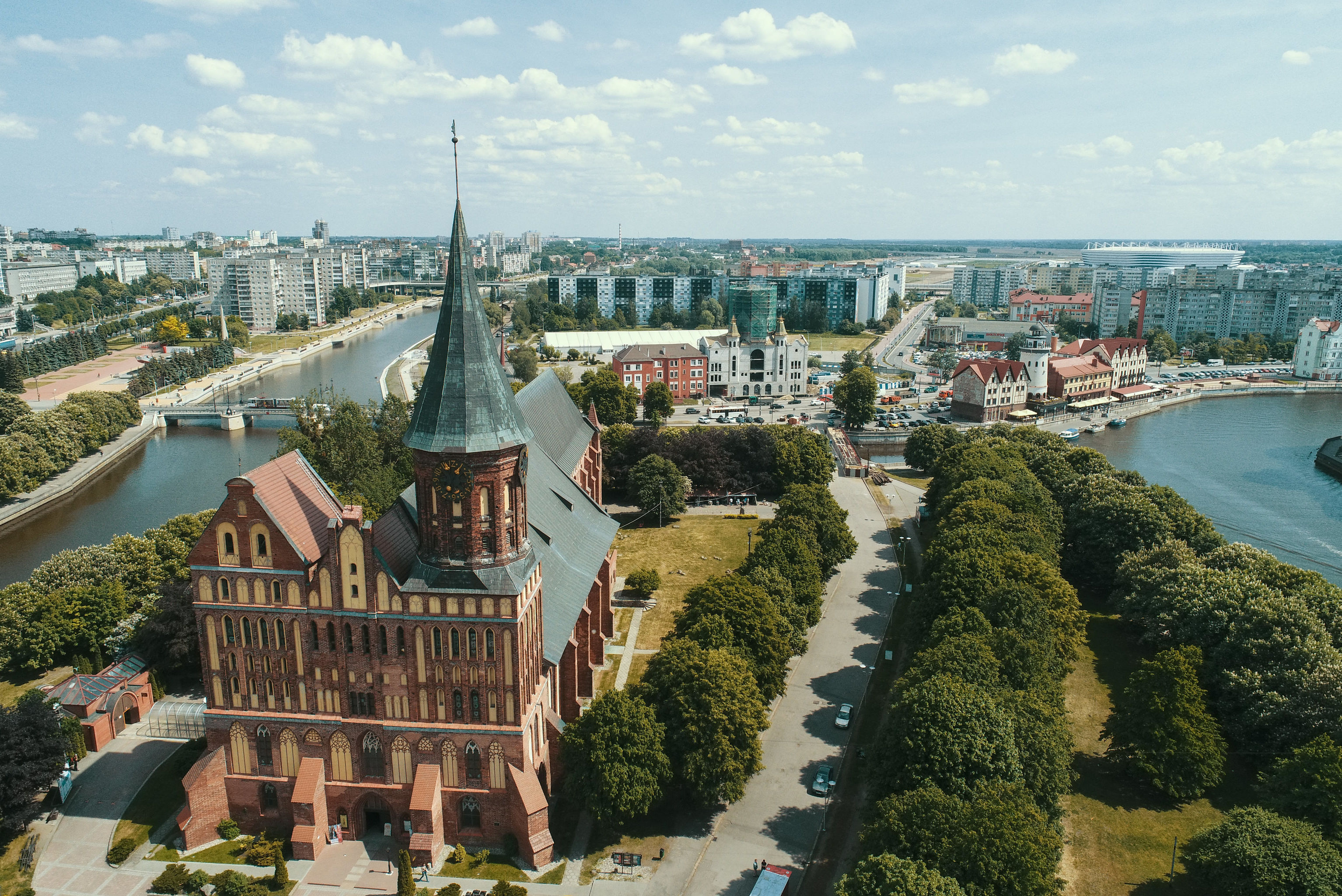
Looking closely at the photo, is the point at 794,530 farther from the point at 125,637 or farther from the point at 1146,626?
the point at 125,637

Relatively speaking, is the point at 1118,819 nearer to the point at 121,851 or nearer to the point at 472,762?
the point at 472,762

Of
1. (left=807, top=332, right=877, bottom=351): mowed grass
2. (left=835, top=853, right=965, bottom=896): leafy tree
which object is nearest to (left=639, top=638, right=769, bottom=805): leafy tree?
(left=835, top=853, right=965, bottom=896): leafy tree

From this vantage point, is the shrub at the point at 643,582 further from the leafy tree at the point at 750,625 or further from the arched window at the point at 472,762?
the arched window at the point at 472,762

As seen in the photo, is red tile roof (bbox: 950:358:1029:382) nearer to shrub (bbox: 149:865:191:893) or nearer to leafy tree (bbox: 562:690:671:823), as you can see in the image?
leafy tree (bbox: 562:690:671:823)

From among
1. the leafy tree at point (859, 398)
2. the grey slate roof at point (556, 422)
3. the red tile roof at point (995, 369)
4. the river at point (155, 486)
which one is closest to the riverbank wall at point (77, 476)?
the river at point (155, 486)

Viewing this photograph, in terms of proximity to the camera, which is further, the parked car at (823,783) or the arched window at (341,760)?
the parked car at (823,783)
